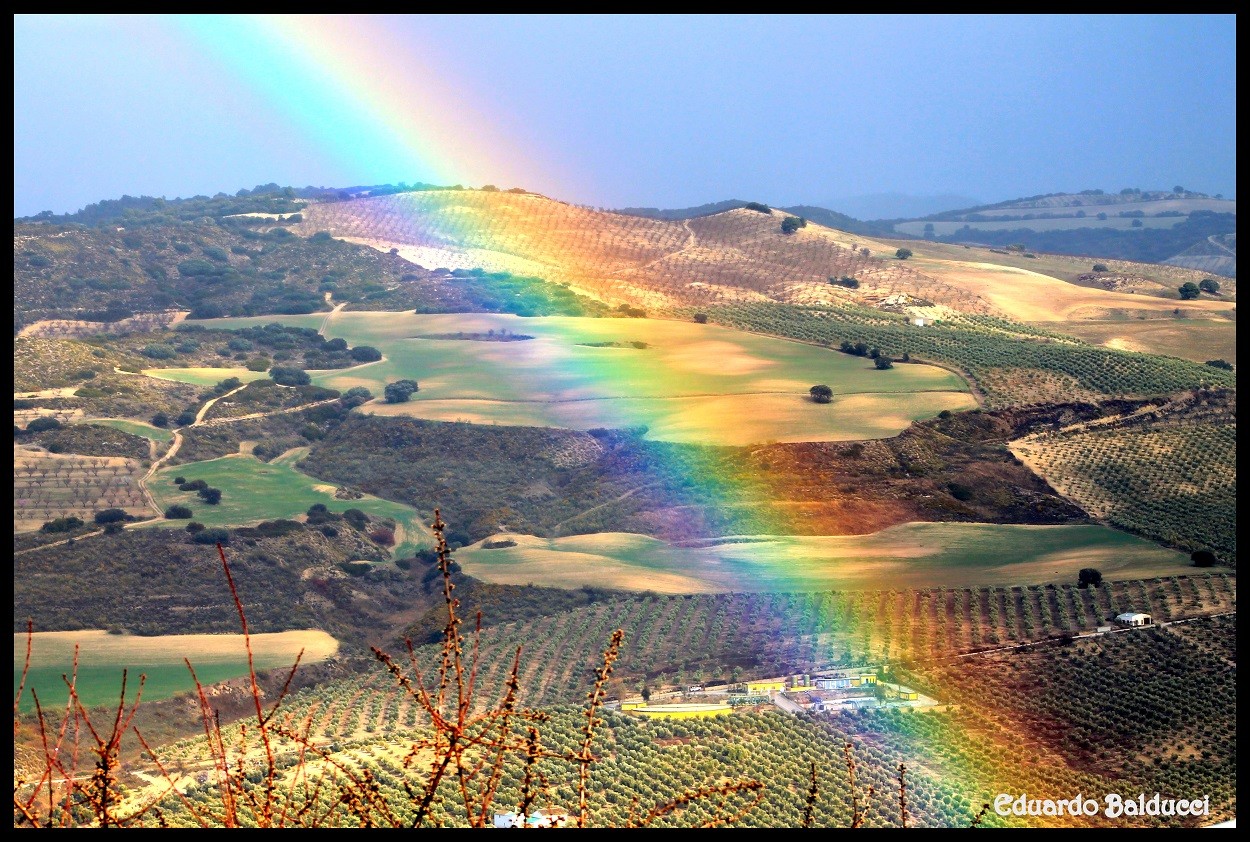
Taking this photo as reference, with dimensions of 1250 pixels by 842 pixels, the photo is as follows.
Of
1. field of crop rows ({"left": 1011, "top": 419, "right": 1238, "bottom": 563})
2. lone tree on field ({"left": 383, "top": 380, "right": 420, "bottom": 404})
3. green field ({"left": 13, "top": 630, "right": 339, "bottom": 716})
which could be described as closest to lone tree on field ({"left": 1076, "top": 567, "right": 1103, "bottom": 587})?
field of crop rows ({"left": 1011, "top": 419, "right": 1238, "bottom": 563})

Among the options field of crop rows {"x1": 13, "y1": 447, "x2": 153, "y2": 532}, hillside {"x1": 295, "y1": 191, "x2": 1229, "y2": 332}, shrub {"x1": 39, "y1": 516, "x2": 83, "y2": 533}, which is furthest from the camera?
hillside {"x1": 295, "y1": 191, "x2": 1229, "y2": 332}

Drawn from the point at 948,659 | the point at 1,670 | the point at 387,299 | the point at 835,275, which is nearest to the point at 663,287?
the point at 835,275

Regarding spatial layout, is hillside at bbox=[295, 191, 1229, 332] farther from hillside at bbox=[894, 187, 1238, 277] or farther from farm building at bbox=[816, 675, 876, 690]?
farm building at bbox=[816, 675, 876, 690]

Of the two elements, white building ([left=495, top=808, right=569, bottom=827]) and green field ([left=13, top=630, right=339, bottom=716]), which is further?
green field ([left=13, top=630, right=339, bottom=716])

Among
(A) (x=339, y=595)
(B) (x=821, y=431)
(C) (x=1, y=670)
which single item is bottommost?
(A) (x=339, y=595)

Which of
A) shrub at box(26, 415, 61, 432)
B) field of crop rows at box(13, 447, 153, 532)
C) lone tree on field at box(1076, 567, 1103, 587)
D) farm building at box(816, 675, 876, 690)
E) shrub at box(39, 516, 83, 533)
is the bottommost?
shrub at box(39, 516, 83, 533)

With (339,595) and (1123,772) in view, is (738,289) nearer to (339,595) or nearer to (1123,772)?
(339,595)

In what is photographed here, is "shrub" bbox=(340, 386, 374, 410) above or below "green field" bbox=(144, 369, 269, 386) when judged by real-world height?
below

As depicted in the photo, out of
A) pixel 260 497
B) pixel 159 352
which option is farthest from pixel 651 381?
pixel 159 352
